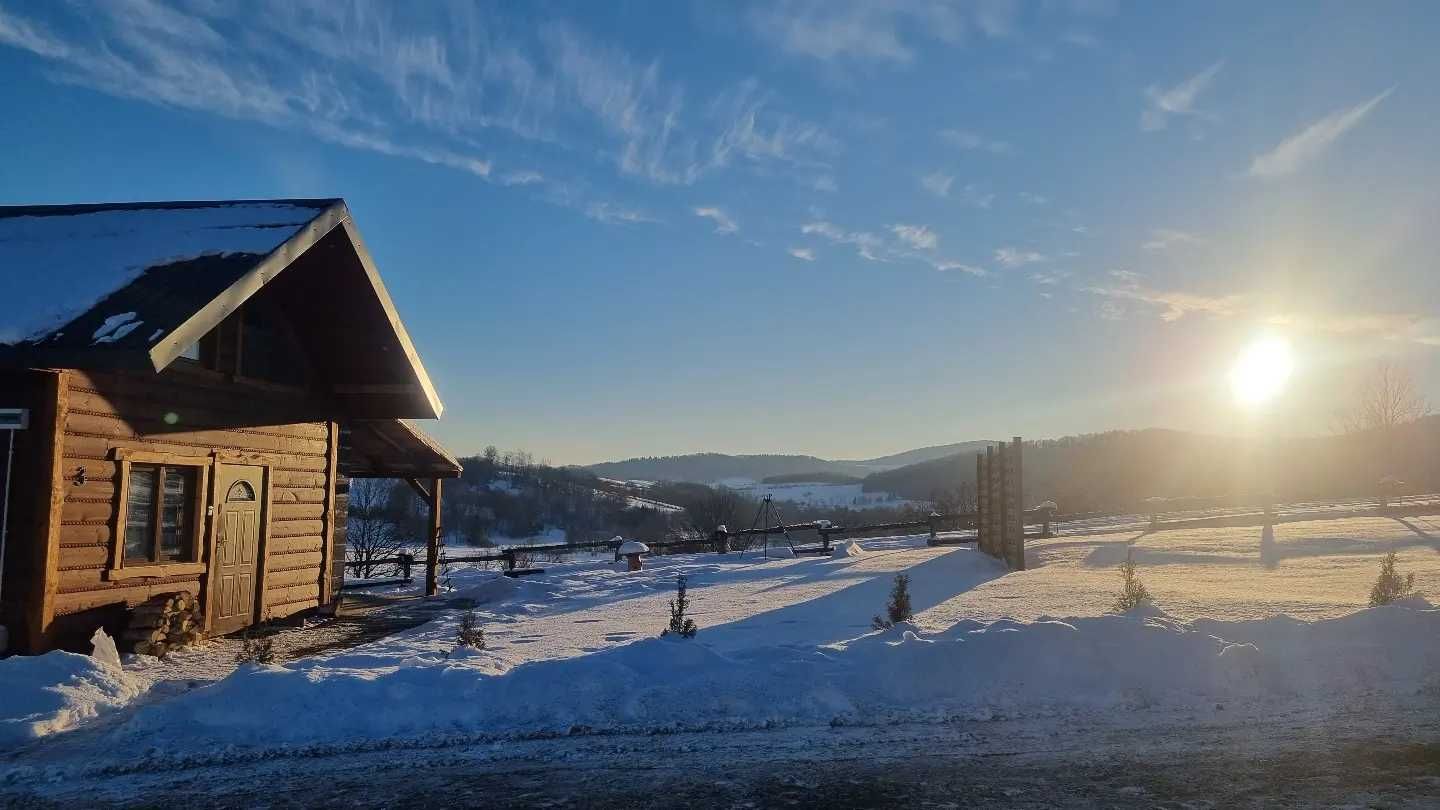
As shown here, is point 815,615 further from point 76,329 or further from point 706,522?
point 706,522

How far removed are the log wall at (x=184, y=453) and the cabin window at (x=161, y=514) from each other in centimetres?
27

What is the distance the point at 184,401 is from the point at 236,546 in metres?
2.29

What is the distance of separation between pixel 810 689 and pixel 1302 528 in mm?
21141

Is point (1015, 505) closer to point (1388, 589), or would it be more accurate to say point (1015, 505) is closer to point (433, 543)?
point (1388, 589)

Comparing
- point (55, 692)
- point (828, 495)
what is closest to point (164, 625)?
point (55, 692)

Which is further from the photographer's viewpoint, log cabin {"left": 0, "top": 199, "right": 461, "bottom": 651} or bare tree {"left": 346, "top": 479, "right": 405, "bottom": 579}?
bare tree {"left": 346, "top": 479, "right": 405, "bottom": 579}

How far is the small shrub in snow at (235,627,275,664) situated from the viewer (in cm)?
889

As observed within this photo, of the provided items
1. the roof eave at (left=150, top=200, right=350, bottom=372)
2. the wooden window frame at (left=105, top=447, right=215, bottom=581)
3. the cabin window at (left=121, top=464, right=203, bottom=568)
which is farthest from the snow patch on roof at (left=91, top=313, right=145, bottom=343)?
the cabin window at (left=121, top=464, right=203, bottom=568)

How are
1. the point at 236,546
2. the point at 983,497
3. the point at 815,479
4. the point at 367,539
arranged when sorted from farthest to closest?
the point at 815,479
the point at 367,539
the point at 983,497
the point at 236,546

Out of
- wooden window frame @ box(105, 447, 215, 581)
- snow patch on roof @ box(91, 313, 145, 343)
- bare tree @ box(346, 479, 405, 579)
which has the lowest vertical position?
bare tree @ box(346, 479, 405, 579)

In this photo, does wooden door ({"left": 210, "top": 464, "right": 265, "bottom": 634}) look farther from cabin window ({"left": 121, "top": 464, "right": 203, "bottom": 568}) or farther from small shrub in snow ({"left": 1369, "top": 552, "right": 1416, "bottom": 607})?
small shrub in snow ({"left": 1369, "top": 552, "right": 1416, "bottom": 607})

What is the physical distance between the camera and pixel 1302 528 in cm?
2286

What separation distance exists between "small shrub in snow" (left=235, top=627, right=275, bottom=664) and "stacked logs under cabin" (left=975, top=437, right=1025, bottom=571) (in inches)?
526

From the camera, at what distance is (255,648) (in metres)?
10.7
